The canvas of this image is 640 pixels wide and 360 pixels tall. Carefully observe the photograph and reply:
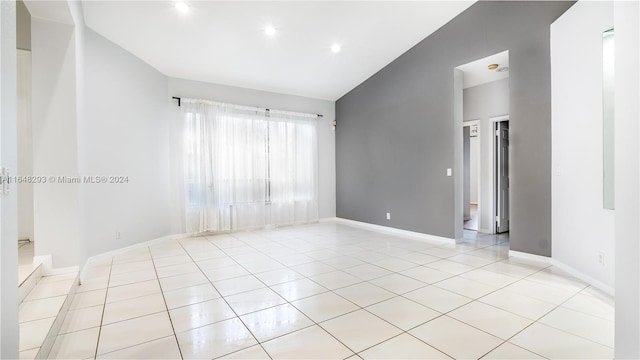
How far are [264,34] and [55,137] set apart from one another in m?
2.86

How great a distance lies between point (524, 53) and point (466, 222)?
13.2 feet

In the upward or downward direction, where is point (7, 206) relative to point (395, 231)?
upward

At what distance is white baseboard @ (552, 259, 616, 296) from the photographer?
8.61ft

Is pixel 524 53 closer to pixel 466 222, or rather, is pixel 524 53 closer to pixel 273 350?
pixel 466 222

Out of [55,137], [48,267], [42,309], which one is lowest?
[42,309]

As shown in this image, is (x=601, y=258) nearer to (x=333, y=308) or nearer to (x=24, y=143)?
(x=333, y=308)

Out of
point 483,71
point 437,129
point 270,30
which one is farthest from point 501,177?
point 270,30

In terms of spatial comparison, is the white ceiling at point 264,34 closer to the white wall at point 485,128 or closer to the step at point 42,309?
the white wall at point 485,128

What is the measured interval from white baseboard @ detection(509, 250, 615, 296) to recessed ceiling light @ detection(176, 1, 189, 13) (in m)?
5.29

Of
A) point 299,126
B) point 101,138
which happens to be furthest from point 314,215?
point 101,138

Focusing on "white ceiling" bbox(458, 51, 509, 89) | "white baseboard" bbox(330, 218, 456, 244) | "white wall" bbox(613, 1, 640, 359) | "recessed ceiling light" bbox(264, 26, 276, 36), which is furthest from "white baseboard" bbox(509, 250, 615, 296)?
"recessed ceiling light" bbox(264, 26, 276, 36)

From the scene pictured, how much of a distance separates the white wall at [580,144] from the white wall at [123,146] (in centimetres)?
539

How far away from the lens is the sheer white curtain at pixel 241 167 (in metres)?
5.06

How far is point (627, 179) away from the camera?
4.08ft
